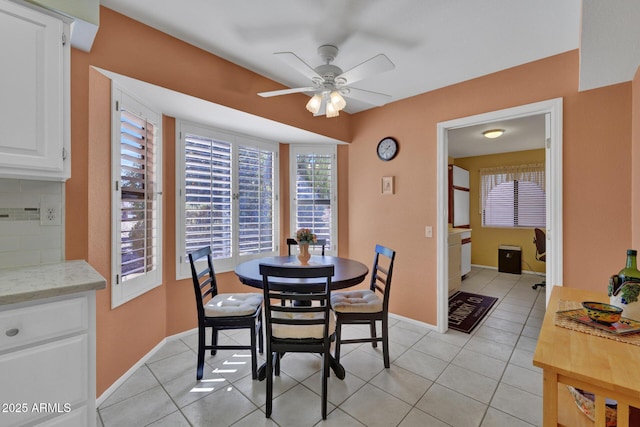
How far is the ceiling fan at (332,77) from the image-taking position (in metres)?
1.75

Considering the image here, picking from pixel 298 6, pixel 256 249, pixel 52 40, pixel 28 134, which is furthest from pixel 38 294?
pixel 256 249

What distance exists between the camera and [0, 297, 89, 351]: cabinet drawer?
3.30 ft

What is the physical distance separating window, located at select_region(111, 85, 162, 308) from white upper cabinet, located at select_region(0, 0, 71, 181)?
1.71 ft

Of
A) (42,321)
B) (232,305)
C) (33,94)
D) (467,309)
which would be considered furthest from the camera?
(467,309)

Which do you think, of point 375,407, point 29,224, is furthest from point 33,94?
point 375,407

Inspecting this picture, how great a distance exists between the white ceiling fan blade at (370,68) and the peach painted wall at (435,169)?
147cm

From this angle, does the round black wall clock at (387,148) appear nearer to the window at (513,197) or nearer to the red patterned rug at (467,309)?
the red patterned rug at (467,309)

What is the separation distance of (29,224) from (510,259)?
6901 millimetres

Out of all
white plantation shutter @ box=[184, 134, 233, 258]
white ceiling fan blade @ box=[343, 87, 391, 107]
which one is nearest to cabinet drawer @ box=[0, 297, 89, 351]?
A: white plantation shutter @ box=[184, 134, 233, 258]

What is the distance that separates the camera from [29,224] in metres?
1.55

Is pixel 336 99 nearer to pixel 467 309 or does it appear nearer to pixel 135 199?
pixel 135 199

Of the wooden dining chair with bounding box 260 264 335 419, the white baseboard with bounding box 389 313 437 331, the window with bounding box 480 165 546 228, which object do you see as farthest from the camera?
the window with bounding box 480 165 546 228

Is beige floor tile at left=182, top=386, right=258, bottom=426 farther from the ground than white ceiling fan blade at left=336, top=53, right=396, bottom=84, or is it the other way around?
white ceiling fan blade at left=336, top=53, right=396, bottom=84

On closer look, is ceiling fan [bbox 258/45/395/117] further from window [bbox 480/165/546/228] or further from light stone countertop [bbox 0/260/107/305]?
window [bbox 480/165/546/228]
